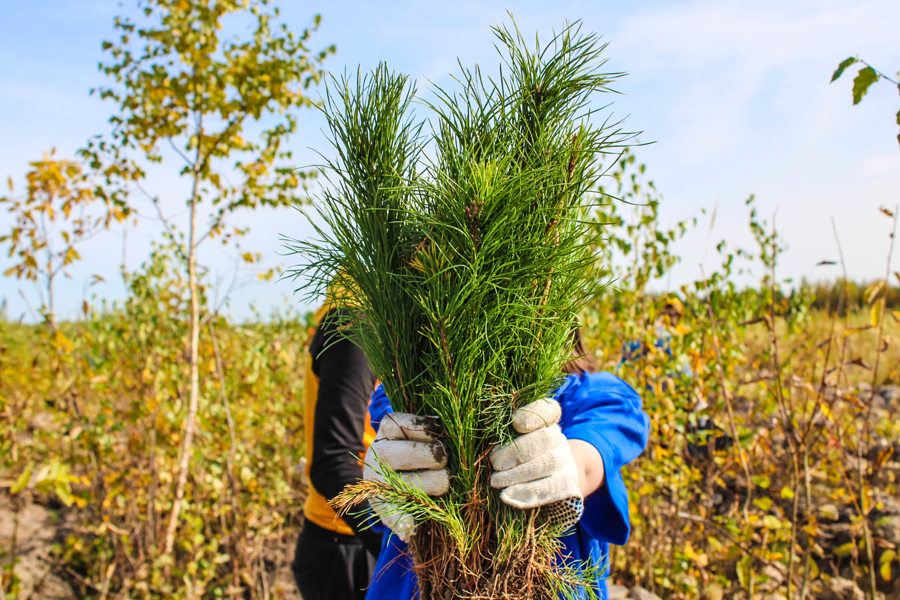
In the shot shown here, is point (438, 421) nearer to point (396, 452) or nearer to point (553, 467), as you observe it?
point (396, 452)

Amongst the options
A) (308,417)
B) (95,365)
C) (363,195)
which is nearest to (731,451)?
(308,417)

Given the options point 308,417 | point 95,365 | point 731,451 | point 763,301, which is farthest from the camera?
point 763,301

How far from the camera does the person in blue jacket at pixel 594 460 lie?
138 centimetres

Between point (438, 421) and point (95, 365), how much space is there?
10.9 feet

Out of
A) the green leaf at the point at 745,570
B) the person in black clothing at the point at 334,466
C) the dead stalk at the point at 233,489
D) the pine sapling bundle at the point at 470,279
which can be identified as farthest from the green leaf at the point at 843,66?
the dead stalk at the point at 233,489

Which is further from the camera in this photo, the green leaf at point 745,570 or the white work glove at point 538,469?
the green leaf at point 745,570

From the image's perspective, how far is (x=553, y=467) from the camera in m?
1.14

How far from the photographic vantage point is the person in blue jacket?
4.52 ft

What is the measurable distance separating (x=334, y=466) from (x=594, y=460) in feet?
3.52

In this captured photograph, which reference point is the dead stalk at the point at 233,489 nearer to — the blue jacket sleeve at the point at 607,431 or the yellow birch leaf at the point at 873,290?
the blue jacket sleeve at the point at 607,431

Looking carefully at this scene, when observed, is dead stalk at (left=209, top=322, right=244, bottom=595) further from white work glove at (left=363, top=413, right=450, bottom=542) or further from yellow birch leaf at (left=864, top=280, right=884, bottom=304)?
yellow birch leaf at (left=864, top=280, right=884, bottom=304)

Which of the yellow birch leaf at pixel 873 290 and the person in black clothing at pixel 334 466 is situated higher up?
the yellow birch leaf at pixel 873 290

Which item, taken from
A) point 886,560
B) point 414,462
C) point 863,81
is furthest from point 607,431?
point 886,560

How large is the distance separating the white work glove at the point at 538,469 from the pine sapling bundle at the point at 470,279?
0.02 meters
